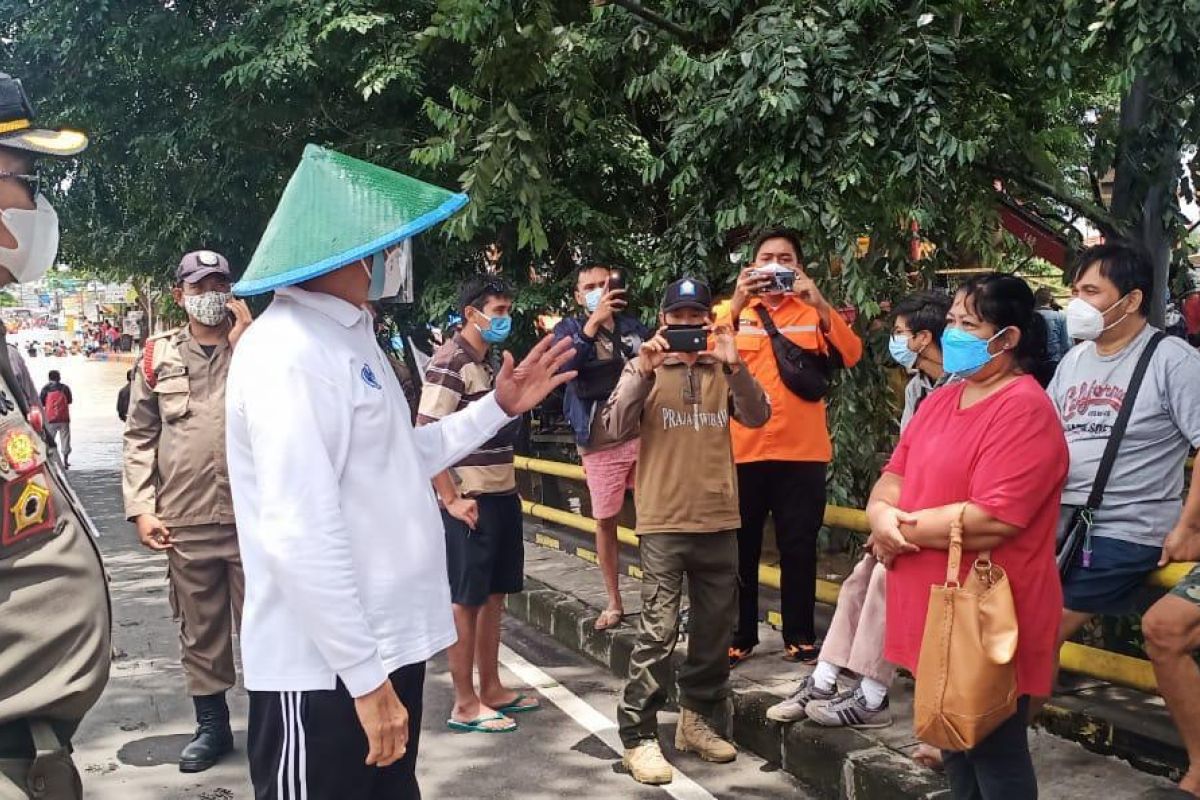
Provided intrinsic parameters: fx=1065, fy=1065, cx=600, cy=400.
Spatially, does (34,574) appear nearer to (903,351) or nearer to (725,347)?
(725,347)

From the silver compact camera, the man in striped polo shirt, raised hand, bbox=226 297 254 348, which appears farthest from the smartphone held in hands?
raised hand, bbox=226 297 254 348

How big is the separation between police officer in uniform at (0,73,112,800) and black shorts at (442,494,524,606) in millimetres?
2598

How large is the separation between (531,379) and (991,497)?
4.14ft

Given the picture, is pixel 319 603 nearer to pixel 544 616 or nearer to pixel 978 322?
pixel 978 322

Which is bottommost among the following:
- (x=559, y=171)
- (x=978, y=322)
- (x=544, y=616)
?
(x=544, y=616)

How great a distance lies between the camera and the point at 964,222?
6.39 metres

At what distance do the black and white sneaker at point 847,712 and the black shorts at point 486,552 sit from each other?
1536 mm

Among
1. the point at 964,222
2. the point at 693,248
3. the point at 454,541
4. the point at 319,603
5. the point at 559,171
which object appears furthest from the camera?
the point at 559,171

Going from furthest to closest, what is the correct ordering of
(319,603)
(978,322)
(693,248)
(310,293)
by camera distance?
(693,248) → (978,322) → (310,293) → (319,603)


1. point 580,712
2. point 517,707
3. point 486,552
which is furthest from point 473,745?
point 486,552

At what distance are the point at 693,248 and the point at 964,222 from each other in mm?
1848

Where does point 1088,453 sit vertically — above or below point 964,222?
below

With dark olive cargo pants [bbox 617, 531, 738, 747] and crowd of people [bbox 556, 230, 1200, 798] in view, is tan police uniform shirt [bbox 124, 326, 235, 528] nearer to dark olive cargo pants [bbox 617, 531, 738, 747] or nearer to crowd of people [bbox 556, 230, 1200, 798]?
crowd of people [bbox 556, 230, 1200, 798]

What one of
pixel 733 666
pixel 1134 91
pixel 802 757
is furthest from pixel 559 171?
pixel 802 757
